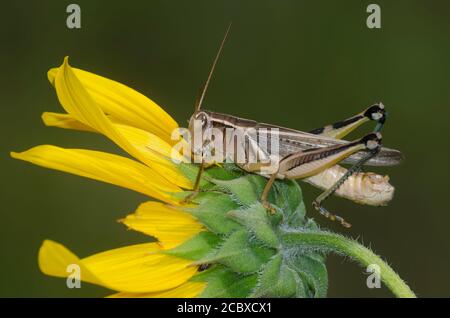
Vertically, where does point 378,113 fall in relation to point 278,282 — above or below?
above

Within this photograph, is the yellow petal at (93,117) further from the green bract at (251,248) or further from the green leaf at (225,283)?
the green leaf at (225,283)

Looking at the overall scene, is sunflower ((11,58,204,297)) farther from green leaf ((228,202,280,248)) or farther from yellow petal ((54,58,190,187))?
green leaf ((228,202,280,248))

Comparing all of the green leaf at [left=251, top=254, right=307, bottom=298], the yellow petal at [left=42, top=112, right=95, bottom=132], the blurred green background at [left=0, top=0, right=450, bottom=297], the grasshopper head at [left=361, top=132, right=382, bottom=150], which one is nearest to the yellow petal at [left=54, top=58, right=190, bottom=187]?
the yellow petal at [left=42, top=112, right=95, bottom=132]

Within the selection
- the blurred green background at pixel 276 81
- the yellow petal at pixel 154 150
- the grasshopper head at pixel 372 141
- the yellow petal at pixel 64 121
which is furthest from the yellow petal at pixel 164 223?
the blurred green background at pixel 276 81

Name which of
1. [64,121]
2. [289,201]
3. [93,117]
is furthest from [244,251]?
[64,121]

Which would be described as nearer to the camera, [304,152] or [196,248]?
[196,248]

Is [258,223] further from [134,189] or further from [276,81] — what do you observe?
[276,81]
